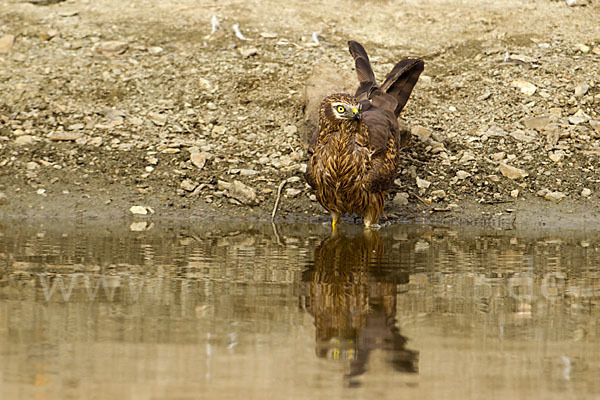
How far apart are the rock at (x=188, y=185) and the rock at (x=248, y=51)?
3082 mm

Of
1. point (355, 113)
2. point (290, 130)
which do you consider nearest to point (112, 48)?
point (290, 130)

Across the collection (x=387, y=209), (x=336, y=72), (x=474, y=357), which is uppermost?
(x=336, y=72)

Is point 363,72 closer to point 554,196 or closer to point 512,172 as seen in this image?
point 512,172

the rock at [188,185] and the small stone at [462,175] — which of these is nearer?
the rock at [188,185]

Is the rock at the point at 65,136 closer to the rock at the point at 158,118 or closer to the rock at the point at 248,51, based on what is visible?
the rock at the point at 158,118

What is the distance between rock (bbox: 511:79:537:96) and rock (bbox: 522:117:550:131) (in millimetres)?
692

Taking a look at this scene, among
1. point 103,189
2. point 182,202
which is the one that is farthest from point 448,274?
point 103,189

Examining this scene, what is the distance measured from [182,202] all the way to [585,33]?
6934 millimetres

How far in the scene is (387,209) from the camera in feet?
31.0

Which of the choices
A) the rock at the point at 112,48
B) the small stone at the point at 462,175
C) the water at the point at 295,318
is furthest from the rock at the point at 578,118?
the rock at the point at 112,48

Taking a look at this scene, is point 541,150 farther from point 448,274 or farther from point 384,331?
point 384,331

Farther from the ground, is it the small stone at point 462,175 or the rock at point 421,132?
the rock at point 421,132

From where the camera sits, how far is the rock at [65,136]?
10430 mm

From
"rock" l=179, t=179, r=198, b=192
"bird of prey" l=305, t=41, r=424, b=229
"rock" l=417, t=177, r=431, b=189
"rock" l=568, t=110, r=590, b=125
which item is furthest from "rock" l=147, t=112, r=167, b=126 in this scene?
"rock" l=568, t=110, r=590, b=125
